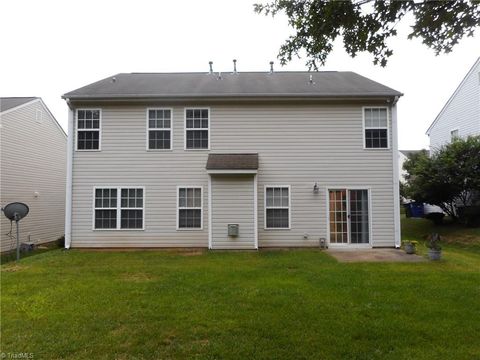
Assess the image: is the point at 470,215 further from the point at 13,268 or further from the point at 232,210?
the point at 13,268

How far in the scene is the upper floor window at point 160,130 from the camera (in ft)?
37.8

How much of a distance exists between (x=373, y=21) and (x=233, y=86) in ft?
26.7

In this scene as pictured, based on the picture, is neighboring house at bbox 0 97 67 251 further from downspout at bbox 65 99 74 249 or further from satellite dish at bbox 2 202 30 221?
downspout at bbox 65 99 74 249

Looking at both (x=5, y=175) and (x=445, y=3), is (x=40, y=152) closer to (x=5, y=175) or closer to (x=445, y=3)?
(x=5, y=175)

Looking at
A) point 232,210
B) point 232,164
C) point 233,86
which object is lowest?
point 232,210

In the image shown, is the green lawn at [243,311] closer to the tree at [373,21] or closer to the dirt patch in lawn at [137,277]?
the dirt patch in lawn at [137,277]

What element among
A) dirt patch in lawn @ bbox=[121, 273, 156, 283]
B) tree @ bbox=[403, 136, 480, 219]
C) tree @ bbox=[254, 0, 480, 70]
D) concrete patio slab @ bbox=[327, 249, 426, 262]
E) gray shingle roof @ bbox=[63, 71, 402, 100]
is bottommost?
dirt patch in lawn @ bbox=[121, 273, 156, 283]

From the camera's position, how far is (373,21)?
4391 millimetres

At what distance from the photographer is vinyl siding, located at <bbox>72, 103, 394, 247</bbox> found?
11.3 metres

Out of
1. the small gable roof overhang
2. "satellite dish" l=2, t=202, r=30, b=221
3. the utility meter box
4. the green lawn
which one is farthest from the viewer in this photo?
the utility meter box

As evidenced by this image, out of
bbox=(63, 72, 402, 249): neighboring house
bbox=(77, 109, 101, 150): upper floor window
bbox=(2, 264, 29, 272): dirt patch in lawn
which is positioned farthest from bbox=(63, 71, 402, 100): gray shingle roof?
bbox=(2, 264, 29, 272): dirt patch in lawn

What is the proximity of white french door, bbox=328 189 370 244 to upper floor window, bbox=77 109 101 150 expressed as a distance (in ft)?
26.6

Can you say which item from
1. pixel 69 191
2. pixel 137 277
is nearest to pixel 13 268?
pixel 69 191

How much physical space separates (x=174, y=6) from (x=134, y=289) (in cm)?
504
